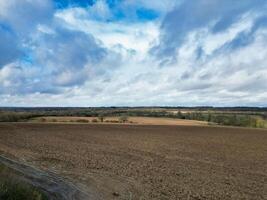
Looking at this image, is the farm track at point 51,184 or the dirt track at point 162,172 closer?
the farm track at point 51,184

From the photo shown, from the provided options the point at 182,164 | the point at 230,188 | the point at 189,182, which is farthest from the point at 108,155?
the point at 230,188

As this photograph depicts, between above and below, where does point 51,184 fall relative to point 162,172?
above

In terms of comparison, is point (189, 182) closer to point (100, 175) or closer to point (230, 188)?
point (230, 188)

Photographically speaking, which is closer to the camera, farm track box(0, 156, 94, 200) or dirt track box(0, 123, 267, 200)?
farm track box(0, 156, 94, 200)

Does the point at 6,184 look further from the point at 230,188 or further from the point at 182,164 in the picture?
the point at 182,164

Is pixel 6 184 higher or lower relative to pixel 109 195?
higher

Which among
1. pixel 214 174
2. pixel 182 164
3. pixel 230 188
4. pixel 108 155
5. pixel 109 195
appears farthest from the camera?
pixel 108 155

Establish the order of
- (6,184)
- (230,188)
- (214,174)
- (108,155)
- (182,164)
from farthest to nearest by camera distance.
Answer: (108,155), (182,164), (214,174), (230,188), (6,184)

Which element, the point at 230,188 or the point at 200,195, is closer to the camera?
the point at 200,195

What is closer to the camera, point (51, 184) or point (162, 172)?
point (51, 184)

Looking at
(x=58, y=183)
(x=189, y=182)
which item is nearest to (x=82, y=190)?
(x=58, y=183)
